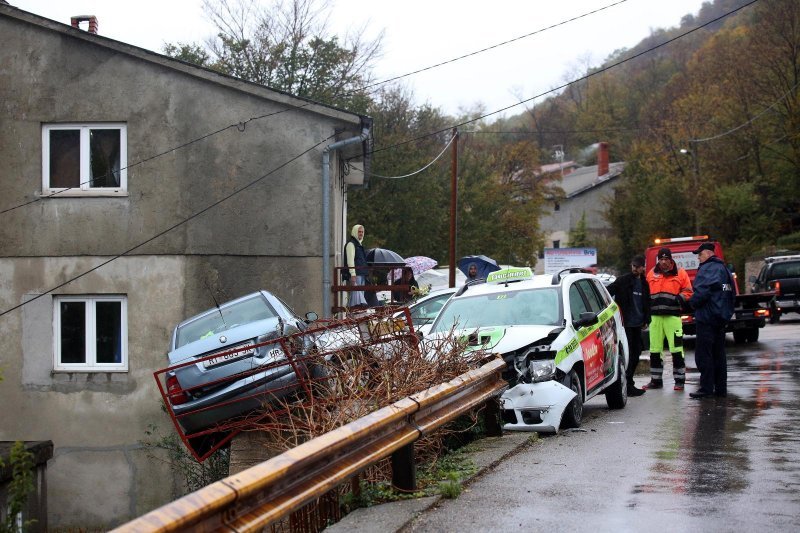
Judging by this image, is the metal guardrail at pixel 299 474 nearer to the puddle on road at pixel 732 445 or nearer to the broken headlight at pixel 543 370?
the puddle on road at pixel 732 445

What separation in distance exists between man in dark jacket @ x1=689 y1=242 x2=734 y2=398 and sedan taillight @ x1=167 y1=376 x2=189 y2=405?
6115 mm

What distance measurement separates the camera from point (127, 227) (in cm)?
1750

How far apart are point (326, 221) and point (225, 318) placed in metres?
5.96

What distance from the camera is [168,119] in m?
17.6

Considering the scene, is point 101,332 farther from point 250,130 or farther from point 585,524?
point 585,524

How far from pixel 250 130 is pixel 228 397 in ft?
29.0

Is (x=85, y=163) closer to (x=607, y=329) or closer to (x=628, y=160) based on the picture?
(x=607, y=329)

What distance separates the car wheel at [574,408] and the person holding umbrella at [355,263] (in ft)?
27.3

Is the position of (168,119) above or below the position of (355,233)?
above

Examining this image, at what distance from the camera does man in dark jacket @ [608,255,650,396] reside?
13.8 metres

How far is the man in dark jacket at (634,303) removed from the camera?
544 inches

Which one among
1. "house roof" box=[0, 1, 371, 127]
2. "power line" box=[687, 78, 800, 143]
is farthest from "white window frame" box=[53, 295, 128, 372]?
"power line" box=[687, 78, 800, 143]

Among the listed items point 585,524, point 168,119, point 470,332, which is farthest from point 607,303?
point 168,119

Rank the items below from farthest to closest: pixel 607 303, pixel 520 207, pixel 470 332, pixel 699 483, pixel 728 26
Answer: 1. pixel 728 26
2. pixel 520 207
3. pixel 607 303
4. pixel 470 332
5. pixel 699 483
